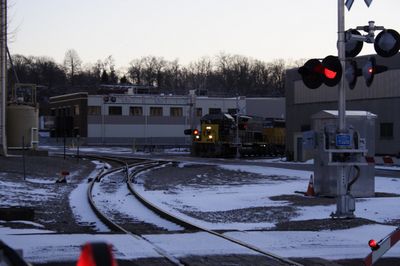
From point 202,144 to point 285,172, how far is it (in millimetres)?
25659

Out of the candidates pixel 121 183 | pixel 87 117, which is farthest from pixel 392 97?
pixel 87 117

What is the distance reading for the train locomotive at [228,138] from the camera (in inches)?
2228

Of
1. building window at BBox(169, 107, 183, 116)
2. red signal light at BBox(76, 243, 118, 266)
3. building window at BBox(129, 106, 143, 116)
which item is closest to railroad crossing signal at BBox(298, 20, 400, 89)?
red signal light at BBox(76, 243, 118, 266)

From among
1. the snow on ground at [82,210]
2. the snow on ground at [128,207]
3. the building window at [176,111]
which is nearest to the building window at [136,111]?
the building window at [176,111]

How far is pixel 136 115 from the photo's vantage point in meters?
102

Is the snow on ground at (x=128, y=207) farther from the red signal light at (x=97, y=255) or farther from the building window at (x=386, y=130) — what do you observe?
the building window at (x=386, y=130)

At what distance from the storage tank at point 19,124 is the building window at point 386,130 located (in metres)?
28.1

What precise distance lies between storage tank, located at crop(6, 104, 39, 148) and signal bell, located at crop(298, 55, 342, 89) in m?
35.1

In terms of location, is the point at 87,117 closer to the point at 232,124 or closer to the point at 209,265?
the point at 232,124

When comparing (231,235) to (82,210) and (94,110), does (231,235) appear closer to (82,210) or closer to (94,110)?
(82,210)

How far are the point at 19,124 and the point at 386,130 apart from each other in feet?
96.4

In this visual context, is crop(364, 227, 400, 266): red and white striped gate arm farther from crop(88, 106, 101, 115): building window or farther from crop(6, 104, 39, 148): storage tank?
crop(88, 106, 101, 115): building window

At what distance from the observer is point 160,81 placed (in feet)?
594

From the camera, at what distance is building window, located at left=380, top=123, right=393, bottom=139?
1828 inches
